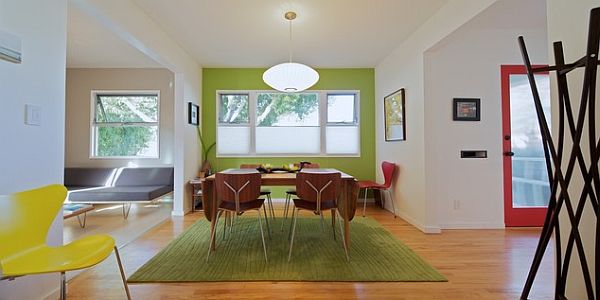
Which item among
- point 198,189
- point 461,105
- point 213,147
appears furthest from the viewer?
point 213,147

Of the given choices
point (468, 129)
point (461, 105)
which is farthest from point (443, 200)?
point (461, 105)

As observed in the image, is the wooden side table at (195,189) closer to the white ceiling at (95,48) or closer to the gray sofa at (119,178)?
the gray sofa at (119,178)

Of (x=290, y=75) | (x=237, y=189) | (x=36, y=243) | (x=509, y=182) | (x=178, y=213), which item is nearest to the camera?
(x=36, y=243)

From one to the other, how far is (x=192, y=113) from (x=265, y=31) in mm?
1791

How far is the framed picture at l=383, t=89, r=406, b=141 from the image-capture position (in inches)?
143

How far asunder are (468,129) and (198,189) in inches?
150

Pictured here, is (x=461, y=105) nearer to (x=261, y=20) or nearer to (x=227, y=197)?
(x=261, y=20)

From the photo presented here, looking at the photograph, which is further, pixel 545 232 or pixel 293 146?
pixel 293 146

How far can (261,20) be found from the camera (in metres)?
2.97

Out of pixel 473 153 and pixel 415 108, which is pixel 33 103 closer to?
pixel 415 108

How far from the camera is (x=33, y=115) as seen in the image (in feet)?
5.11

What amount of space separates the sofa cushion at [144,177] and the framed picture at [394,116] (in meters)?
3.66

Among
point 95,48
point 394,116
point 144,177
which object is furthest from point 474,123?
point 95,48

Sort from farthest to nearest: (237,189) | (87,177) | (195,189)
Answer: (87,177) → (195,189) → (237,189)
